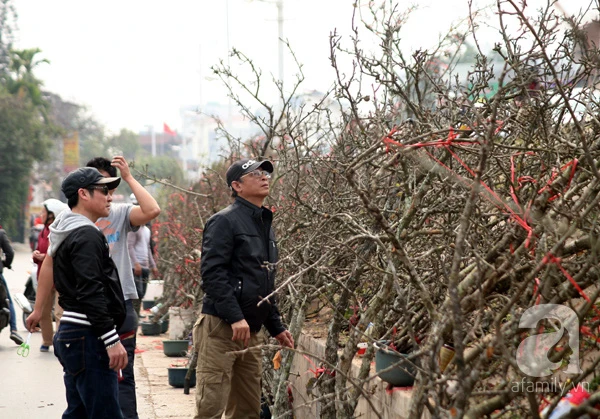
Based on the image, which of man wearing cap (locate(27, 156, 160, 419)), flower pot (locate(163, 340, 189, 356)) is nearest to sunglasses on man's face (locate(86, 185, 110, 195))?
man wearing cap (locate(27, 156, 160, 419))

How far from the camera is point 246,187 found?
222 inches

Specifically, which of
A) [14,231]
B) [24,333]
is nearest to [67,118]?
[14,231]

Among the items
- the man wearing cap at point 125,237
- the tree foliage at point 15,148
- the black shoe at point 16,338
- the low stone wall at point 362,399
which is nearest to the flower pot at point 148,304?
the black shoe at point 16,338

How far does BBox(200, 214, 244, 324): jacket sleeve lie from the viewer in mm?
5289

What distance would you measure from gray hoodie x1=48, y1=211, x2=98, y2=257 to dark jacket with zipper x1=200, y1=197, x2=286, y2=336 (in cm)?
72

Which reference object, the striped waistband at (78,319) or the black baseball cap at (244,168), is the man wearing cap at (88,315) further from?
the black baseball cap at (244,168)

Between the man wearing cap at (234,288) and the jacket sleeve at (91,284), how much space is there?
637 millimetres

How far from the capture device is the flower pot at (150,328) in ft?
45.8

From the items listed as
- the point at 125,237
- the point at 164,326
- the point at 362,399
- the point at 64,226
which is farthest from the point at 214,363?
the point at 164,326

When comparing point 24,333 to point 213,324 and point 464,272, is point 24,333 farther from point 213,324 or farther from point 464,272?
point 464,272

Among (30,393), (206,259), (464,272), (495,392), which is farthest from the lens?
(30,393)

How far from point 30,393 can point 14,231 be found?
2166 inches

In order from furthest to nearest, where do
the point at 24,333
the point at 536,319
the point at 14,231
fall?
the point at 14,231 < the point at 24,333 < the point at 536,319

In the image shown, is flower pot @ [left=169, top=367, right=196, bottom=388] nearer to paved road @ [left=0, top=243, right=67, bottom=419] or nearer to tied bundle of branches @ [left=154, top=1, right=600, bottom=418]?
paved road @ [left=0, top=243, right=67, bottom=419]
